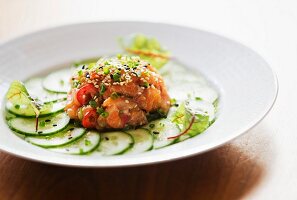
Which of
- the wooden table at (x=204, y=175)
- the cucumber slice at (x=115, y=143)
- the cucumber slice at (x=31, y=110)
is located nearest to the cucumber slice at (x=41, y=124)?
the cucumber slice at (x=31, y=110)

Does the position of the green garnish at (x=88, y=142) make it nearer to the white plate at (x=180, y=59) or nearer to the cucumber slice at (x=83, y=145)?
the cucumber slice at (x=83, y=145)

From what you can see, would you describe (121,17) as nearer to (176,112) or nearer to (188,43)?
(188,43)

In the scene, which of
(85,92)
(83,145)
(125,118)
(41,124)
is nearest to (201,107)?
(125,118)

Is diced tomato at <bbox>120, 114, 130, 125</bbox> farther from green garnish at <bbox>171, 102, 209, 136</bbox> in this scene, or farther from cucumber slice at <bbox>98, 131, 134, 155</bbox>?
green garnish at <bbox>171, 102, 209, 136</bbox>

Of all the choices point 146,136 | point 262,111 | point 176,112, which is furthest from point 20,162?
point 262,111

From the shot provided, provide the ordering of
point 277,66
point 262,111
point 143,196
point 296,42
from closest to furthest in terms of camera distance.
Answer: point 143,196 → point 262,111 → point 277,66 → point 296,42

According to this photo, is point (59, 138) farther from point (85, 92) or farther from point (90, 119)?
point (85, 92)
